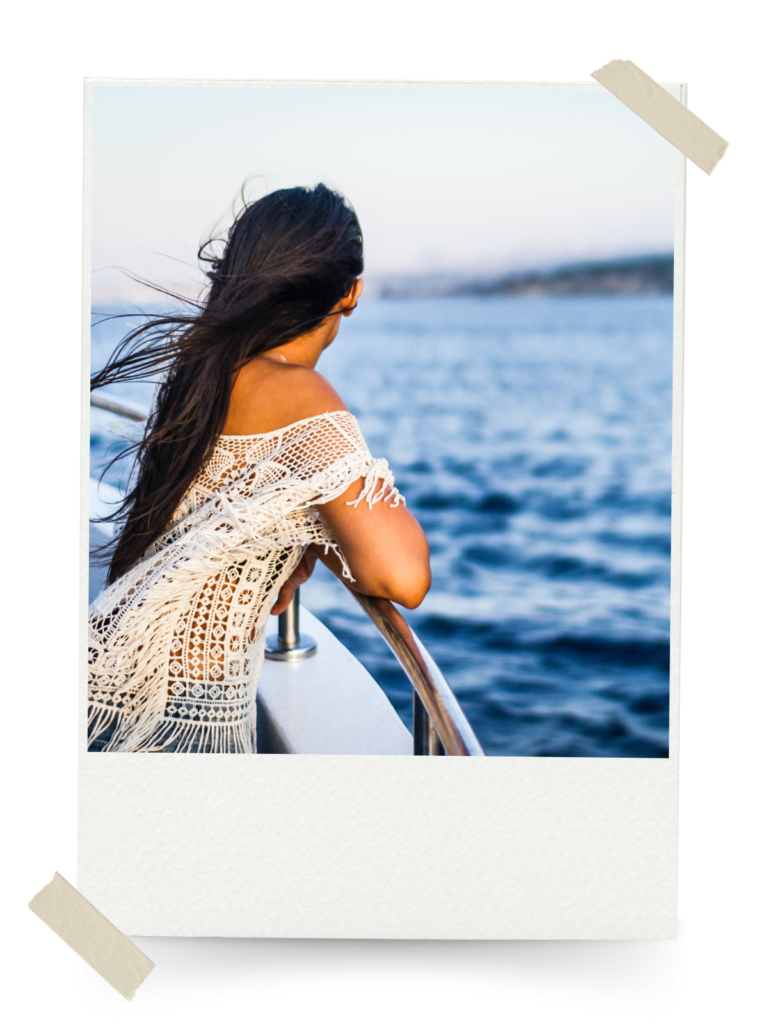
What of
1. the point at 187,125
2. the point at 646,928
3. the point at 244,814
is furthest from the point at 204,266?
the point at 646,928

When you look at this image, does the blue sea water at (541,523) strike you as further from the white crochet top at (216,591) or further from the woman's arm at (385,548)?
the woman's arm at (385,548)

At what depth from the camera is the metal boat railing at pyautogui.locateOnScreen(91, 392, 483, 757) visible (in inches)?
55.3

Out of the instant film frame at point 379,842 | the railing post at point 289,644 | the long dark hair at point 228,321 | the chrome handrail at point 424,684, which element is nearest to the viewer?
the chrome handrail at point 424,684

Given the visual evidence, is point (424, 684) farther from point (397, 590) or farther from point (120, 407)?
point (120, 407)

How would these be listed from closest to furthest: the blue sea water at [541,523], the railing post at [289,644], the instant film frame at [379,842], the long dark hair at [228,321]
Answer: the long dark hair at [228,321], the instant film frame at [379,842], the blue sea water at [541,523], the railing post at [289,644]

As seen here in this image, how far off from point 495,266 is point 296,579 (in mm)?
1008

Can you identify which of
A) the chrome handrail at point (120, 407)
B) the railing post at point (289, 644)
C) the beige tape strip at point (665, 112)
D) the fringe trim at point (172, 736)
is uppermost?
the beige tape strip at point (665, 112)

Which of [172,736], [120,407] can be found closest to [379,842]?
[172,736]

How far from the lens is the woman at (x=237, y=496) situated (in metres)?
1.49

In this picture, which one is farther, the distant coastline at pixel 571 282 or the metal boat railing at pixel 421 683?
the distant coastline at pixel 571 282

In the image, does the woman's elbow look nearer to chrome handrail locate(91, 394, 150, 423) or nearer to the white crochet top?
the white crochet top

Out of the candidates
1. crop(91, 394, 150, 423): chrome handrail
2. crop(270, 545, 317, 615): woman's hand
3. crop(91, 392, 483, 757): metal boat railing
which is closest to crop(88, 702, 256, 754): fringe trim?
crop(270, 545, 317, 615): woman's hand

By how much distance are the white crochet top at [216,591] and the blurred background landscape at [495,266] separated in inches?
9.3

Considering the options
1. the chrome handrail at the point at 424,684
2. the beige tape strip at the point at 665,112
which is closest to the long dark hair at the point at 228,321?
the chrome handrail at the point at 424,684
